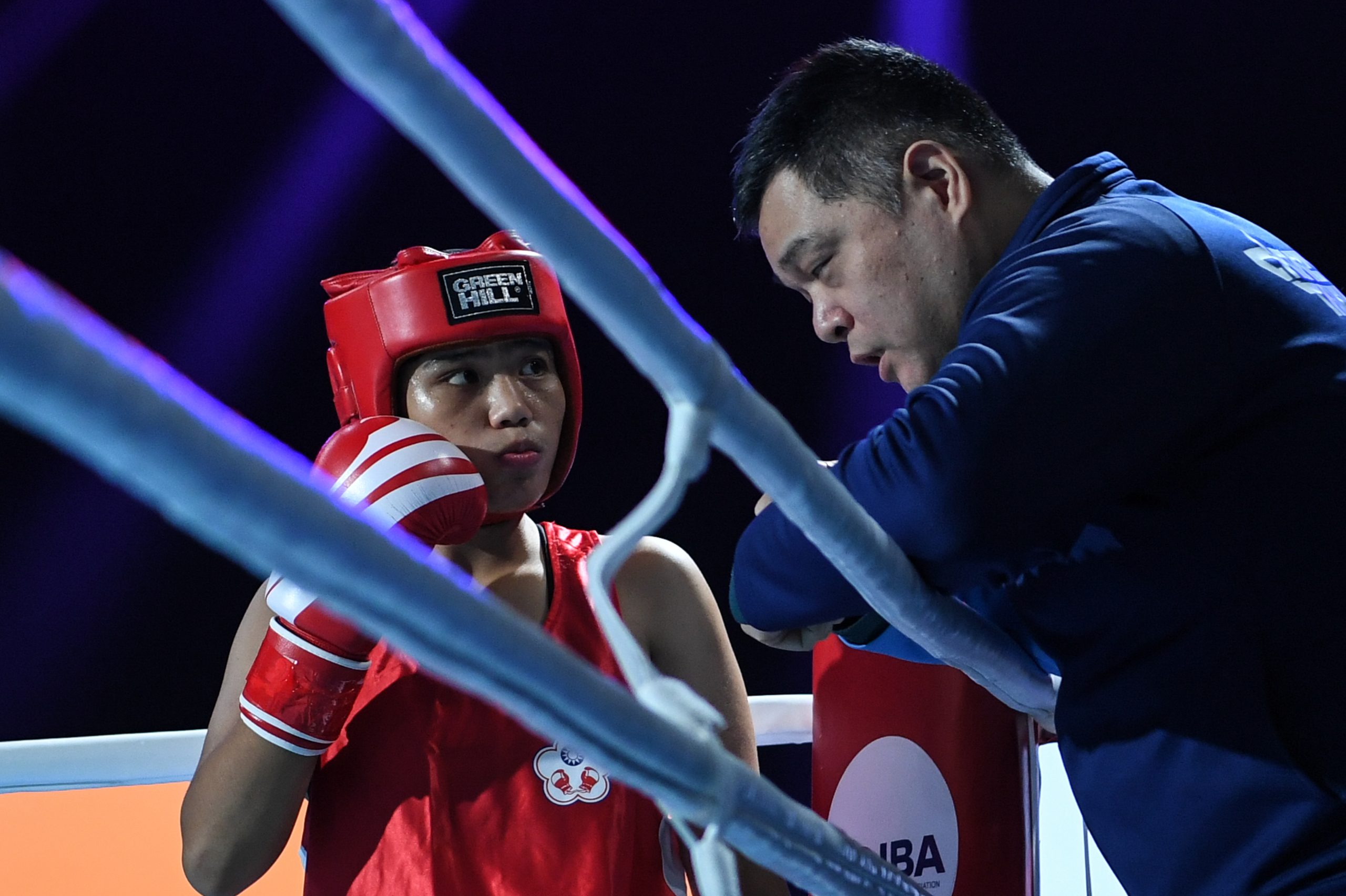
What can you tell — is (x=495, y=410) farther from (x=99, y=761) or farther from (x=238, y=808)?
(x=99, y=761)

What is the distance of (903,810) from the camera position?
139 centimetres

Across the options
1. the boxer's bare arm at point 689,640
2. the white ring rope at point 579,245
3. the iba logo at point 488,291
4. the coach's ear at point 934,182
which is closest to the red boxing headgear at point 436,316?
the iba logo at point 488,291

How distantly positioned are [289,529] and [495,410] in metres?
0.94

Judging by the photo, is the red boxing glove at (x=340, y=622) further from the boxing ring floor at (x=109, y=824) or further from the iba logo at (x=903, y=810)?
the iba logo at (x=903, y=810)

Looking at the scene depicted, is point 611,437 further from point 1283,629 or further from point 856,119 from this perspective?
point 1283,629

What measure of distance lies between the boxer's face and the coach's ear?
17.7 inches

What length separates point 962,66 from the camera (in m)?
3.29

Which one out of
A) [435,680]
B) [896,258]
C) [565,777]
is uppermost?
[896,258]

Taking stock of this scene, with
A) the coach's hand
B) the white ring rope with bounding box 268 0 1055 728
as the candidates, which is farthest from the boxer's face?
the white ring rope with bounding box 268 0 1055 728

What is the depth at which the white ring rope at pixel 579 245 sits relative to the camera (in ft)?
1.16

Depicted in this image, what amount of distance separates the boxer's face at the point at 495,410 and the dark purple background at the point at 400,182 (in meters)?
1.70

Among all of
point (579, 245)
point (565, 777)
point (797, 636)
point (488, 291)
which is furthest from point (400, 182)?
point (579, 245)

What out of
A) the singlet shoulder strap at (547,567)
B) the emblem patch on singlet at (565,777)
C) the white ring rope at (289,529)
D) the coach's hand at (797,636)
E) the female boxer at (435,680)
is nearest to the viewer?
the white ring rope at (289,529)

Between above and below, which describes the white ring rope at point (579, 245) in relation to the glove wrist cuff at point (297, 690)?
above
